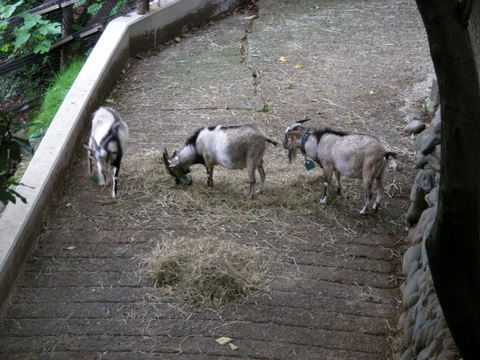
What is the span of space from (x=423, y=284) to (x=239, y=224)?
6.68ft

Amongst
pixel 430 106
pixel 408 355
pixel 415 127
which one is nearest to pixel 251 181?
pixel 415 127

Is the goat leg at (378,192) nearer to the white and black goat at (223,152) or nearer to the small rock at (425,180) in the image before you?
the small rock at (425,180)

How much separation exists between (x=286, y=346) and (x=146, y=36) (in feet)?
22.5

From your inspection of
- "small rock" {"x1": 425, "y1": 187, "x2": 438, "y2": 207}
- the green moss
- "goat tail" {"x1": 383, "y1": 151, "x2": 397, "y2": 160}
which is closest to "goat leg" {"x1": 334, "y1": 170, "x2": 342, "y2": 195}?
"goat tail" {"x1": 383, "y1": 151, "x2": 397, "y2": 160}

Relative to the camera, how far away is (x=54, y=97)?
10.1 m

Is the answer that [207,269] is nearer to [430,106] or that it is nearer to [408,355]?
[408,355]

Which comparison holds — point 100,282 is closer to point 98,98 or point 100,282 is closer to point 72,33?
point 98,98

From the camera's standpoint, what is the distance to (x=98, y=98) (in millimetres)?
9070

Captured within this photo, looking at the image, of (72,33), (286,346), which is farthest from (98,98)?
(286,346)

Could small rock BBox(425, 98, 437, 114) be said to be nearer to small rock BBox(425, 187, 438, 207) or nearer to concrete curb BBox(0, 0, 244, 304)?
small rock BBox(425, 187, 438, 207)

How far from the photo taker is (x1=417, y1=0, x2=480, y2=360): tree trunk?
10.2 feet

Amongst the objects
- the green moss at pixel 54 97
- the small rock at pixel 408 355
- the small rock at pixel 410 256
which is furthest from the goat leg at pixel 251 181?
the green moss at pixel 54 97

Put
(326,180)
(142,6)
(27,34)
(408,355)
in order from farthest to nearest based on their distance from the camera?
(142,6)
(27,34)
(326,180)
(408,355)

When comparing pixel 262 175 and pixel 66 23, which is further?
pixel 66 23
